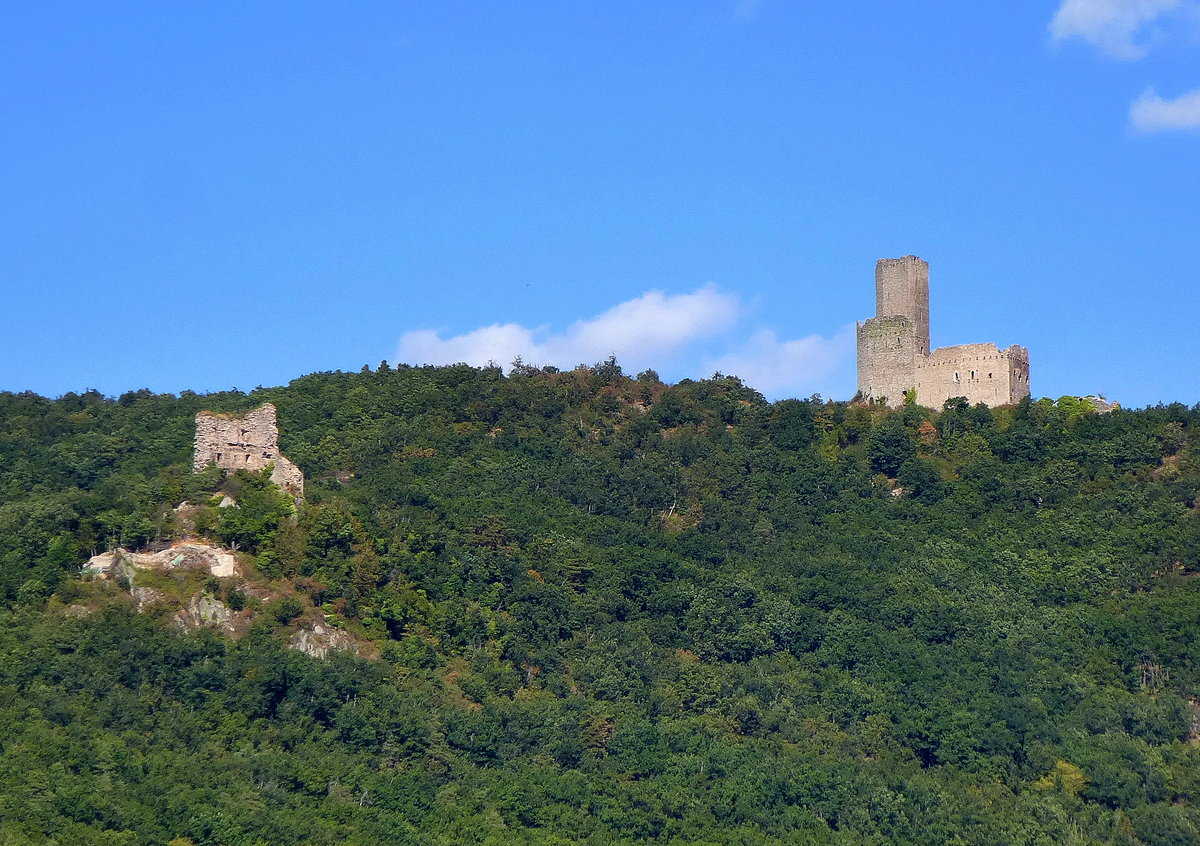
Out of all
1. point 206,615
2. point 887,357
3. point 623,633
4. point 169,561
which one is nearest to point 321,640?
point 206,615

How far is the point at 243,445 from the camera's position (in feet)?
178

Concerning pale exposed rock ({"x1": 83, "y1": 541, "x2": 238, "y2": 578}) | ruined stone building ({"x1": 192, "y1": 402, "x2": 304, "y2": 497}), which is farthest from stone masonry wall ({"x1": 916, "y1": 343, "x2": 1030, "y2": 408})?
pale exposed rock ({"x1": 83, "y1": 541, "x2": 238, "y2": 578})

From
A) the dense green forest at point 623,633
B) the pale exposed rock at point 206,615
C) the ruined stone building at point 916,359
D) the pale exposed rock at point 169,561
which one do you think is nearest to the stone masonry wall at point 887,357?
the ruined stone building at point 916,359

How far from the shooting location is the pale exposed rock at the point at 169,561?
49969 millimetres

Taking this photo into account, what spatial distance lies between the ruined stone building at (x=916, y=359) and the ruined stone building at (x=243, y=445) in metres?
26.4

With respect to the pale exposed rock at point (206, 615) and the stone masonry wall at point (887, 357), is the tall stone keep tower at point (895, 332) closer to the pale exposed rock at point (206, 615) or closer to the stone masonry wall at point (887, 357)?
the stone masonry wall at point (887, 357)

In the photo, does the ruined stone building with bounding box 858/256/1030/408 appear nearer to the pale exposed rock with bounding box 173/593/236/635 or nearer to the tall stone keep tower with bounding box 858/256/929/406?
the tall stone keep tower with bounding box 858/256/929/406

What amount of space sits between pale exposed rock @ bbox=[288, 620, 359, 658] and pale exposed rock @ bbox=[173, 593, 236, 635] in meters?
1.65

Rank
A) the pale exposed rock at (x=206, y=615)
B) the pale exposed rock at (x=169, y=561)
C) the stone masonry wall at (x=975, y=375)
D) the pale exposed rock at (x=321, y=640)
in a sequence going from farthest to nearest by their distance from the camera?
the stone masonry wall at (x=975, y=375) < the pale exposed rock at (x=321, y=640) < the pale exposed rock at (x=169, y=561) < the pale exposed rock at (x=206, y=615)

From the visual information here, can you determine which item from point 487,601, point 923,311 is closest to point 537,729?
point 487,601

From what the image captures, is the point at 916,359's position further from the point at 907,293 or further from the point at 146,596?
the point at 146,596

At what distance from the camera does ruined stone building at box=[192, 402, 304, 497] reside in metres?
53.8

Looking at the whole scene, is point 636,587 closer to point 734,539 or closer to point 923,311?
point 734,539

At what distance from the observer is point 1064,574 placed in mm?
60000
